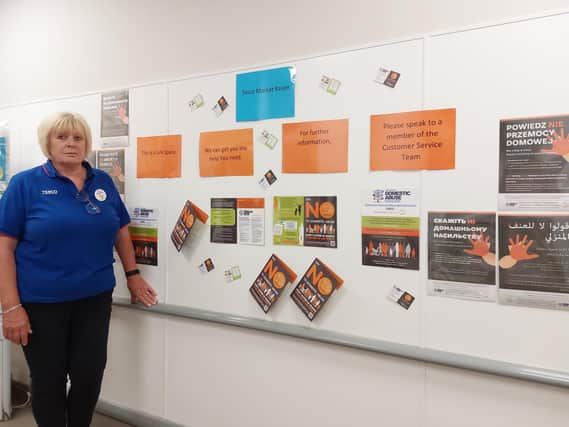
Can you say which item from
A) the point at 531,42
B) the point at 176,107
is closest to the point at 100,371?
the point at 176,107

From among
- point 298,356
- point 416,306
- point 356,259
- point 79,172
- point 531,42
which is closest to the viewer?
point 531,42

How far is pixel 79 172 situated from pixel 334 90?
1152 millimetres

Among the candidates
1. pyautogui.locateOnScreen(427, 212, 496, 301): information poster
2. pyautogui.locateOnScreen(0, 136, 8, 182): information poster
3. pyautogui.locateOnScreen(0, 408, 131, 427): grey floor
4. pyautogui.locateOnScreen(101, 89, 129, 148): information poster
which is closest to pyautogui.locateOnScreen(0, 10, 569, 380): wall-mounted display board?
pyautogui.locateOnScreen(427, 212, 496, 301): information poster

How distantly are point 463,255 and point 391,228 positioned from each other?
0.83ft

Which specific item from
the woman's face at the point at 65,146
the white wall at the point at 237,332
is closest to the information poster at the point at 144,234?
the white wall at the point at 237,332

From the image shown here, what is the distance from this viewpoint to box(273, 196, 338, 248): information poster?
1.68m

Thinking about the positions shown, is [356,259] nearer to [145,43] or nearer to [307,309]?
[307,309]

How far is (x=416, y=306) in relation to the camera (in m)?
1.52

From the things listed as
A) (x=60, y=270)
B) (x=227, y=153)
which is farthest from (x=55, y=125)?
(x=227, y=153)

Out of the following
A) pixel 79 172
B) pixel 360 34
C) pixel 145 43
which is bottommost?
pixel 79 172

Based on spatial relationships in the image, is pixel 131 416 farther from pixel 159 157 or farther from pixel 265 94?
pixel 265 94

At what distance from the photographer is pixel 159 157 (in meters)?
2.10

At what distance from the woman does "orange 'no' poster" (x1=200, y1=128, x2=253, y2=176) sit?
48 centimetres

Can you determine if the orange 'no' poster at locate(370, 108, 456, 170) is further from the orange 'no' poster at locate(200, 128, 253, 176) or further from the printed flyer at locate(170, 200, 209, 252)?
the printed flyer at locate(170, 200, 209, 252)
